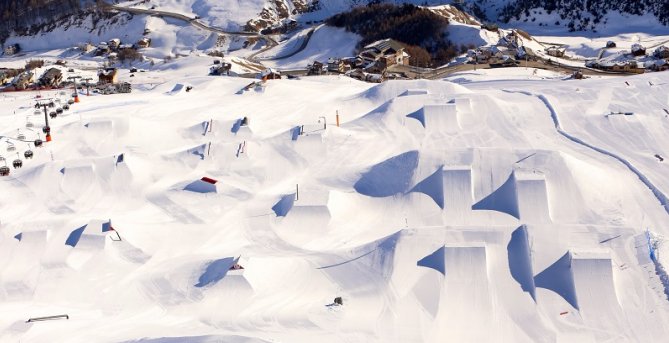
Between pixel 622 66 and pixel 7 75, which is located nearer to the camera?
pixel 622 66

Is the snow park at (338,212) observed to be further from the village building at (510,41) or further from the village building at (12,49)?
the village building at (12,49)

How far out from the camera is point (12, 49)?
10012cm

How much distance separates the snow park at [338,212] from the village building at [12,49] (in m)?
45.0

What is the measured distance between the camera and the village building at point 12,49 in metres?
99.6

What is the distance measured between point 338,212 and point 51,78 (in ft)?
157

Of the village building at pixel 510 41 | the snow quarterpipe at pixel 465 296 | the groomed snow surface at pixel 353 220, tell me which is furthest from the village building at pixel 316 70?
the snow quarterpipe at pixel 465 296

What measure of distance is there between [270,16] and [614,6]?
46.0 meters

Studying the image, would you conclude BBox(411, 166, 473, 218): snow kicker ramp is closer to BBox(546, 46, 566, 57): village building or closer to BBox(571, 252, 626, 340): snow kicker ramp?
BBox(571, 252, 626, 340): snow kicker ramp

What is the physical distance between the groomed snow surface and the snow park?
0.38 feet

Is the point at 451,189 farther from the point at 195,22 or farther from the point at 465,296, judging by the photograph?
the point at 195,22

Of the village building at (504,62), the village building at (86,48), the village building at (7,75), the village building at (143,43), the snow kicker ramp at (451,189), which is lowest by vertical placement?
the village building at (86,48)

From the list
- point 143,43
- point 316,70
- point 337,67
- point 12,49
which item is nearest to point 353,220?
point 316,70

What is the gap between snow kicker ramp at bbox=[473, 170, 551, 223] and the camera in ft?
106

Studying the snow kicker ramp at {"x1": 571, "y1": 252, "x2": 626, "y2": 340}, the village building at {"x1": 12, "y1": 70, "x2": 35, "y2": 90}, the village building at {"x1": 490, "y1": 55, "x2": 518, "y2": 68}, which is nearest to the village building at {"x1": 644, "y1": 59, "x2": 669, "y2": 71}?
the village building at {"x1": 490, "y1": 55, "x2": 518, "y2": 68}
